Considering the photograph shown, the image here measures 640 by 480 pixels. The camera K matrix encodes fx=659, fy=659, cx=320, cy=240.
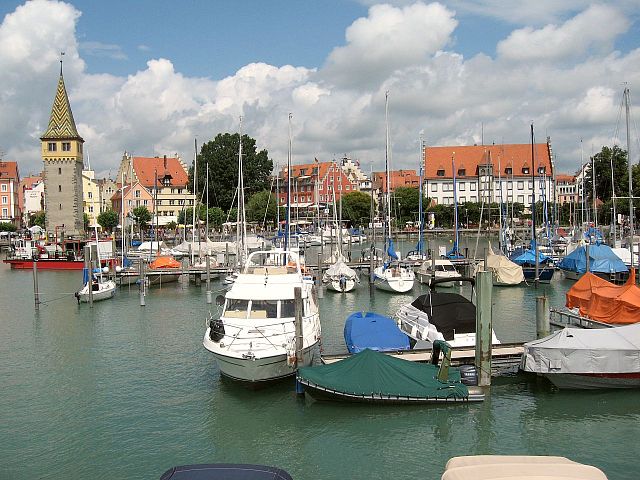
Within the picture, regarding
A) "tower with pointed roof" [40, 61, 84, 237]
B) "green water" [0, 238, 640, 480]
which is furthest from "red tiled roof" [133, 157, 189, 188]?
"green water" [0, 238, 640, 480]

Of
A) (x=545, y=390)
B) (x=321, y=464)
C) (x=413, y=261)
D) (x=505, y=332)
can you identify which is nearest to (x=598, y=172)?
(x=413, y=261)

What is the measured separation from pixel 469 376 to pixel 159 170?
123371mm

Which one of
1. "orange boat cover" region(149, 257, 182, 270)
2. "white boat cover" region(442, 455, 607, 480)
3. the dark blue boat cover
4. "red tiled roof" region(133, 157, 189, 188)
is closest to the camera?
the dark blue boat cover

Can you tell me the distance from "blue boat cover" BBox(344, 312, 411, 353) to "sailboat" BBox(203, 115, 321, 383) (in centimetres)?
146

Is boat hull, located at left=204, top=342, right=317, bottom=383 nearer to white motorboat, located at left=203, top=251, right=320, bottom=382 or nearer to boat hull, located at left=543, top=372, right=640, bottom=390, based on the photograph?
white motorboat, located at left=203, top=251, right=320, bottom=382

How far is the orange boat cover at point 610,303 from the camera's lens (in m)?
29.6

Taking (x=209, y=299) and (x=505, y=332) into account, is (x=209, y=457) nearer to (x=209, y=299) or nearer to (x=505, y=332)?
(x=505, y=332)

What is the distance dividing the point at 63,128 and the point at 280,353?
269 ft

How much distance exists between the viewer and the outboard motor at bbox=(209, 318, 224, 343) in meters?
23.9

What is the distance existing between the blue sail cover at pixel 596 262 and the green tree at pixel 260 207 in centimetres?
6567

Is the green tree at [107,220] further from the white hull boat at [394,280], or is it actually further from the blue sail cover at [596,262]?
the blue sail cover at [596,262]

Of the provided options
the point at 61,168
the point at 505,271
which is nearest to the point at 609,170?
the point at 505,271

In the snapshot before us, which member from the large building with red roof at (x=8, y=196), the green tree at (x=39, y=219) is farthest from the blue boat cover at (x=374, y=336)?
the large building with red roof at (x=8, y=196)

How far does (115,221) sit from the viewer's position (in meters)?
111
